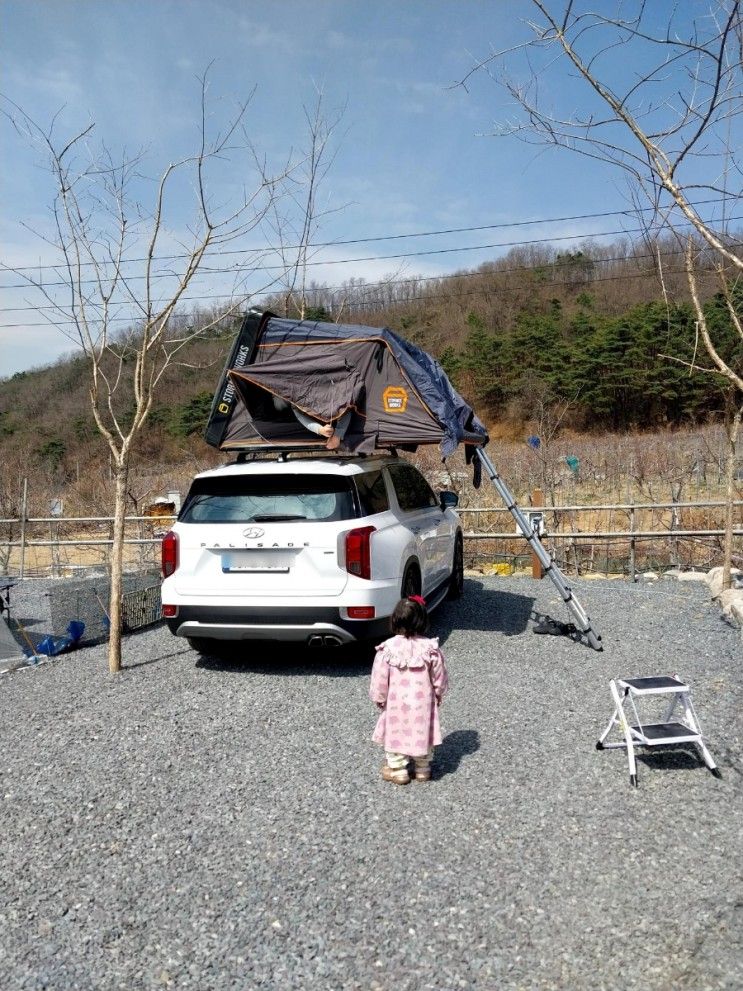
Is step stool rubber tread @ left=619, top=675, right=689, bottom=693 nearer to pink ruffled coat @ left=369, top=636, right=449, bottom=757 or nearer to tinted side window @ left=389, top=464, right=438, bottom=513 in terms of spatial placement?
pink ruffled coat @ left=369, top=636, right=449, bottom=757

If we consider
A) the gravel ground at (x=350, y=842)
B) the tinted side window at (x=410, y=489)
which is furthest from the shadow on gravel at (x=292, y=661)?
the tinted side window at (x=410, y=489)

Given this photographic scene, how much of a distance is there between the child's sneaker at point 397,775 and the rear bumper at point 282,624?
1801 millimetres

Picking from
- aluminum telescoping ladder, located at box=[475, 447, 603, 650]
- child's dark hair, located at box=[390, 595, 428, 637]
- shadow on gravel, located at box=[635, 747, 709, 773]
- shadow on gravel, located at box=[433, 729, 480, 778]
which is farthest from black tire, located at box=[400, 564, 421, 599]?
shadow on gravel, located at box=[635, 747, 709, 773]

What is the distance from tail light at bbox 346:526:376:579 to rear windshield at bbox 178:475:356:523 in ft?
0.57

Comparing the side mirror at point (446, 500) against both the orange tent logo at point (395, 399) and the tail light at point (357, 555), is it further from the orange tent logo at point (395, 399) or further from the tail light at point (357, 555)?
the tail light at point (357, 555)

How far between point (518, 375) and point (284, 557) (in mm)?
39128

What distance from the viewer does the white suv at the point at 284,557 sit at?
606cm

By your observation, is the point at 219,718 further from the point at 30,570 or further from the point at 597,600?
the point at 30,570

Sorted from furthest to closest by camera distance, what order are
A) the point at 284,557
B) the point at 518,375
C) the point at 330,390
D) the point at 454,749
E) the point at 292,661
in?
1. the point at 518,375
2. the point at 330,390
3. the point at 292,661
4. the point at 284,557
5. the point at 454,749

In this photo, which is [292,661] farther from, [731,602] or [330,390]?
[731,602]

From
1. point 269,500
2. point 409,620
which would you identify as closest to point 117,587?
point 269,500

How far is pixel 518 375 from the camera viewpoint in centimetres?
4369

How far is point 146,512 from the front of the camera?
18.2 meters

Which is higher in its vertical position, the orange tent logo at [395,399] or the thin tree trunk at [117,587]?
the orange tent logo at [395,399]
